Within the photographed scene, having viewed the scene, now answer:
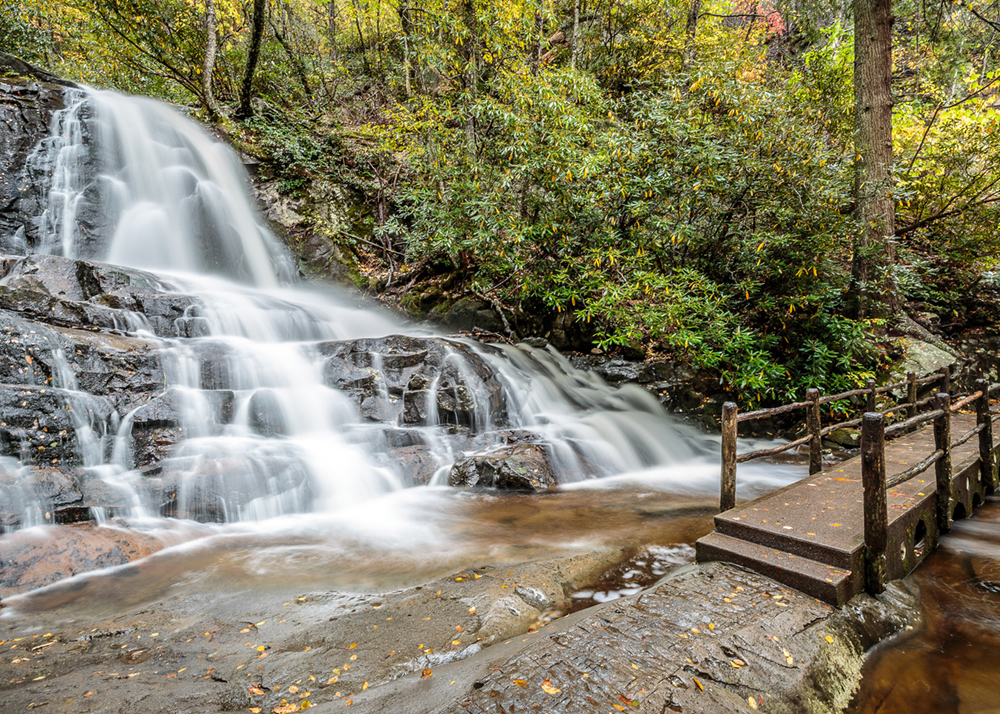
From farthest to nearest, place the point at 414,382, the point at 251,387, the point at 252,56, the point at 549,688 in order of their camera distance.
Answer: the point at 252,56 → the point at 414,382 → the point at 251,387 → the point at 549,688

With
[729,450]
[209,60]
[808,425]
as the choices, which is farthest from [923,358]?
[209,60]

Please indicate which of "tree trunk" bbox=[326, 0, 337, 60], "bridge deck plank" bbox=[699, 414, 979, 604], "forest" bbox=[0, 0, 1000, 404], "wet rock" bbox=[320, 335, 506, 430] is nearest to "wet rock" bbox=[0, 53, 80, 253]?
"forest" bbox=[0, 0, 1000, 404]

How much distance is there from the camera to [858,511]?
367 cm

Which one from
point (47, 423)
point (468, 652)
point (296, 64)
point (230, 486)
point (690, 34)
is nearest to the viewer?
point (468, 652)

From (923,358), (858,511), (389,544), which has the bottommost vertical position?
(389,544)

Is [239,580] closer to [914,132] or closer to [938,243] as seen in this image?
[938,243]

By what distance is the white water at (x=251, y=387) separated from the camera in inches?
217

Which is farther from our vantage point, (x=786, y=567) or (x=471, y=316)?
(x=471, y=316)

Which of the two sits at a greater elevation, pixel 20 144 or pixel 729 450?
pixel 20 144

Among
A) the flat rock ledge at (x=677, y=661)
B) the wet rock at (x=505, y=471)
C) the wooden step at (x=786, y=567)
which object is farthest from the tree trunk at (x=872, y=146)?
the flat rock ledge at (x=677, y=661)

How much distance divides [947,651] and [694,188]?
7269mm

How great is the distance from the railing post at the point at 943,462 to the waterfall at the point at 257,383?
3.74m

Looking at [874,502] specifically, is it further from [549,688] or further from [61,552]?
[61,552]

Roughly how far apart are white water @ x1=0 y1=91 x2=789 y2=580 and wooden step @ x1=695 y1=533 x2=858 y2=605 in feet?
9.70
